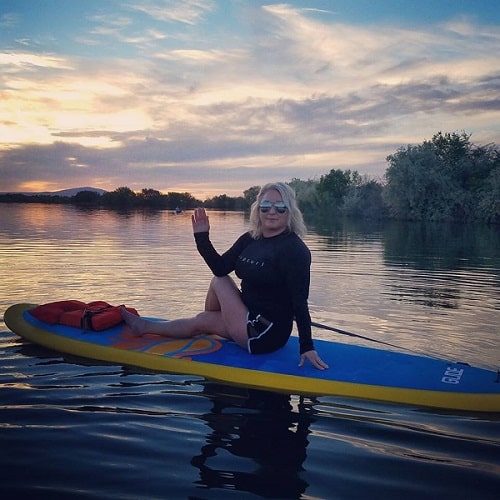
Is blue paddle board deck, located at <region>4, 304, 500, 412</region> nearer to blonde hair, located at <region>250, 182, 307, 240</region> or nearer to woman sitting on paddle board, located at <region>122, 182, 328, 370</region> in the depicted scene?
woman sitting on paddle board, located at <region>122, 182, 328, 370</region>

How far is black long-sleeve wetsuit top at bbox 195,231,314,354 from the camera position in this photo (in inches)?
167

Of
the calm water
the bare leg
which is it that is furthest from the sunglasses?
the calm water

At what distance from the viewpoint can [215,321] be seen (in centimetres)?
494

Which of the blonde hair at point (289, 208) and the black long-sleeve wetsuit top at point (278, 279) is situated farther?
the blonde hair at point (289, 208)

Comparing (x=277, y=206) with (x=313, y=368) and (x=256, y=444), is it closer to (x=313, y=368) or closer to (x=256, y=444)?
(x=313, y=368)

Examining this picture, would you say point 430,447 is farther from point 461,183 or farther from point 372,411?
point 461,183

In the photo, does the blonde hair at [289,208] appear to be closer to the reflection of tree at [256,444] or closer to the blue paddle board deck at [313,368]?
the blue paddle board deck at [313,368]

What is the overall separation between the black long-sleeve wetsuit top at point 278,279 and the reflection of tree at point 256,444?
59 centimetres

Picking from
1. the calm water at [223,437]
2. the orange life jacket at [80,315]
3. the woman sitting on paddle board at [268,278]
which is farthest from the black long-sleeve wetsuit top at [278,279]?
the orange life jacket at [80,315]

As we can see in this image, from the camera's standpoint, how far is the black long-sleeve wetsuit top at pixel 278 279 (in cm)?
423

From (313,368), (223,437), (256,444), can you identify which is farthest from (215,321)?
(256,444)

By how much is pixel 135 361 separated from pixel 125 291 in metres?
4.11

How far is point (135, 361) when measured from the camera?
186 inches

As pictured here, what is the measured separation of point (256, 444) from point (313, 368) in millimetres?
1093
